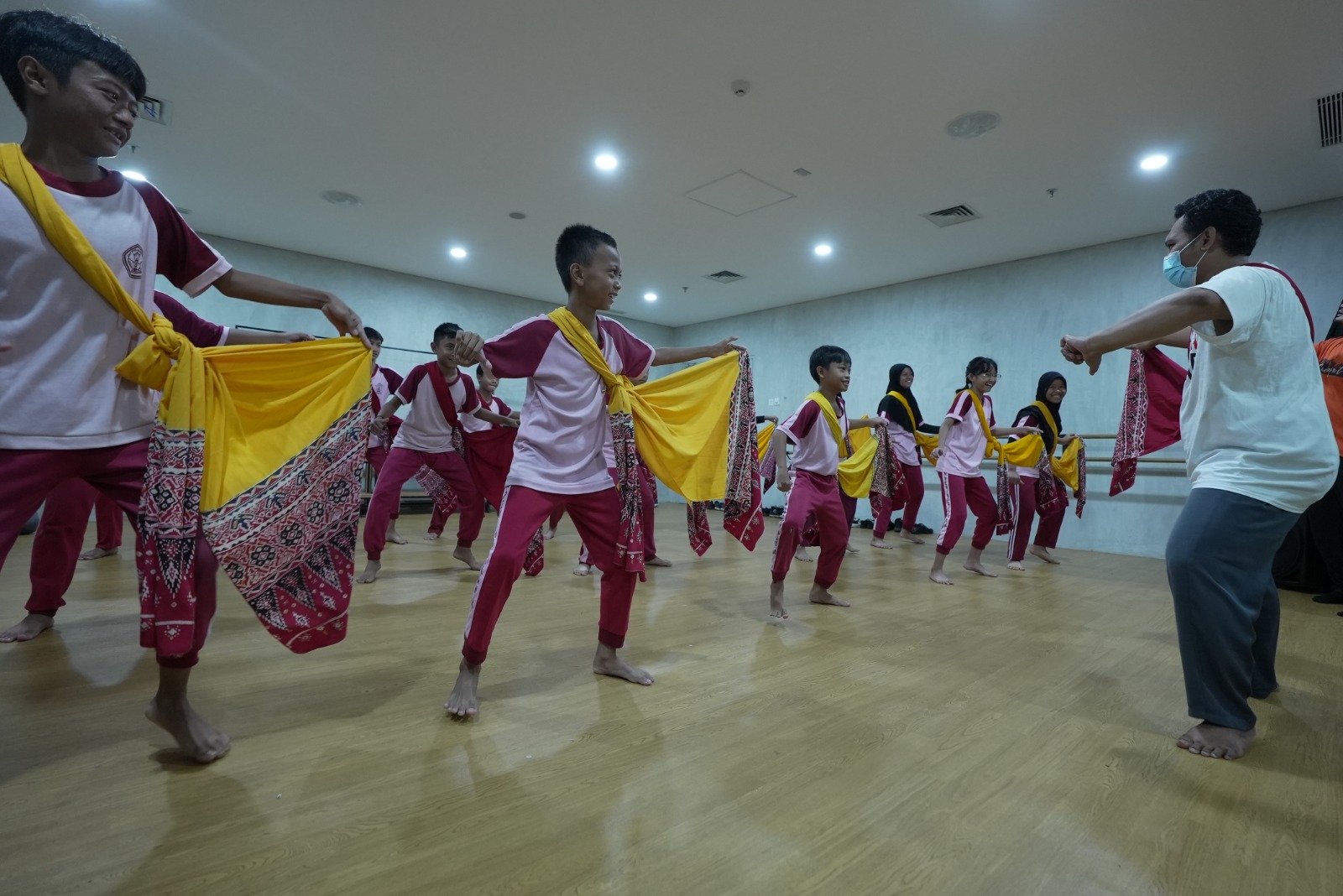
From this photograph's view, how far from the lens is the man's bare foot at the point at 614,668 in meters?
2.19

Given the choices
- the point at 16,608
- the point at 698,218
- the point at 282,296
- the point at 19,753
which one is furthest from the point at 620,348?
the point at 698,218

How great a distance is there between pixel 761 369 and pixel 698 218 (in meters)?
4.37

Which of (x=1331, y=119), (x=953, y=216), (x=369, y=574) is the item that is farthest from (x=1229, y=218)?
(x=953, y=216)

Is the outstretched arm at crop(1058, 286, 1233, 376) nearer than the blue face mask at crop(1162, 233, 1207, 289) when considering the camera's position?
Yes

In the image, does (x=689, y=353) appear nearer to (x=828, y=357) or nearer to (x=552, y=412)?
(x=552, y=412)

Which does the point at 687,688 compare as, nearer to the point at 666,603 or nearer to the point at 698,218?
the point at 666,603

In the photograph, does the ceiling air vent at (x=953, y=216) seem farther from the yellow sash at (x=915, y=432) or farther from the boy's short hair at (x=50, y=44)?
the boy's short hair at (x=50, y=44)

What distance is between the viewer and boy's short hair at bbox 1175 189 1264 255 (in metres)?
1.91

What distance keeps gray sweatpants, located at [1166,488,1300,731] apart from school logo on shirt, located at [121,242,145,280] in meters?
2.79

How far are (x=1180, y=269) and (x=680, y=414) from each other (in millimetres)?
1802

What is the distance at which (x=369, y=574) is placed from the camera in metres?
3.67

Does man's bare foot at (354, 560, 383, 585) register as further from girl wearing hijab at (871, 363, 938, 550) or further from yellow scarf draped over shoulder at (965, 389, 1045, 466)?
yellow scarf draped over shoulder at (965, 389, 1045, 466)

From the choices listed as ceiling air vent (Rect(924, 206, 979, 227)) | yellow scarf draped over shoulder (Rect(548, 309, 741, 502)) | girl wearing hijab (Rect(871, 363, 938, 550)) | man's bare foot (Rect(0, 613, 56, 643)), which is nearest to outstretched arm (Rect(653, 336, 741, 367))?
yellow scarf draped over shoulder (Rect(548, 309, 741, 502))

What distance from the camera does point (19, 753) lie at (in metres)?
1.52
